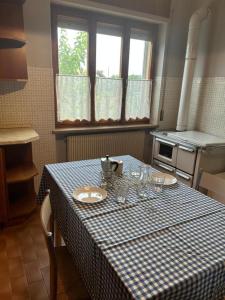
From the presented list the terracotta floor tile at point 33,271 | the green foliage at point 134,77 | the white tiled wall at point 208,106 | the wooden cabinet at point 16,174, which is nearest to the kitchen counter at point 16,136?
the wooden cabinet at point 16,174

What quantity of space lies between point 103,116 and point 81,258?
2206 millimetres

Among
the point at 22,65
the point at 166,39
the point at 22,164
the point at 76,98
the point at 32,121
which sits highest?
the point at 166,39

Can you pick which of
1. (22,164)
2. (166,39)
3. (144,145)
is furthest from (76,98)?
(166,39)

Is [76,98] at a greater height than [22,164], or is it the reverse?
[76,98]

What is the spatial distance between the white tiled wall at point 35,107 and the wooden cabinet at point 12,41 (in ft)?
0.77

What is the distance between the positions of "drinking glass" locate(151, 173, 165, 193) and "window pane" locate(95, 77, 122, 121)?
63.5 inches

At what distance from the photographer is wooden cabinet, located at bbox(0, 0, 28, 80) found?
2.00 meters

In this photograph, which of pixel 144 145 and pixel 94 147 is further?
pixel 144 145

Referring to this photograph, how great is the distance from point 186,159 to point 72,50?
6.24 ft

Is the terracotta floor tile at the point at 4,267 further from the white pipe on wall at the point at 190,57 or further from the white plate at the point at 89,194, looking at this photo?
the white pipe on wall at the point at 190,57

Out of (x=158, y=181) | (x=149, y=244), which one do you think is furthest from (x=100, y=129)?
(x=149, y=244)

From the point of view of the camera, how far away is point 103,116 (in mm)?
3084

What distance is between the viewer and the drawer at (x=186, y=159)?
8.38ft

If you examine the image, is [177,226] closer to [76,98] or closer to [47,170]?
[47,170]
